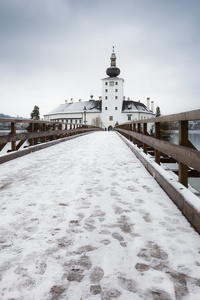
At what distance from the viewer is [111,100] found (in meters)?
77.6

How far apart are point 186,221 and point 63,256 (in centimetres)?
136

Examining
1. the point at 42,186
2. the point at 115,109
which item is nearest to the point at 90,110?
the point at 115,109

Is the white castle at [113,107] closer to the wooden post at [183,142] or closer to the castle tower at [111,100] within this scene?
the castle tower at [111,100]

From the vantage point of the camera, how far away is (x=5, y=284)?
5.24 feet

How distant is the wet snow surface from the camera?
1572 mm

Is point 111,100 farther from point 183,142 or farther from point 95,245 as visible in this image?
point 95,245

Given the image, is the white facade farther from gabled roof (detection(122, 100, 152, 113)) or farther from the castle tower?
gabled roof (detection(122, 100, 152, 113))

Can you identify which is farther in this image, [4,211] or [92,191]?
[92,191]

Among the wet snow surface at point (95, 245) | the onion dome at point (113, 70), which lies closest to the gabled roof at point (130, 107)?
the onion dome at point (113, 70)

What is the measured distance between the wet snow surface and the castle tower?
74493 mm

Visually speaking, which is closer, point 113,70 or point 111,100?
point 111,100

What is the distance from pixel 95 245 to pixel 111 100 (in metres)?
77.4

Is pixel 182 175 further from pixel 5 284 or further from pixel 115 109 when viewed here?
pixel 115 109

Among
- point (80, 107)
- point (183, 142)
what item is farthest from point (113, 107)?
point (183, 142)
